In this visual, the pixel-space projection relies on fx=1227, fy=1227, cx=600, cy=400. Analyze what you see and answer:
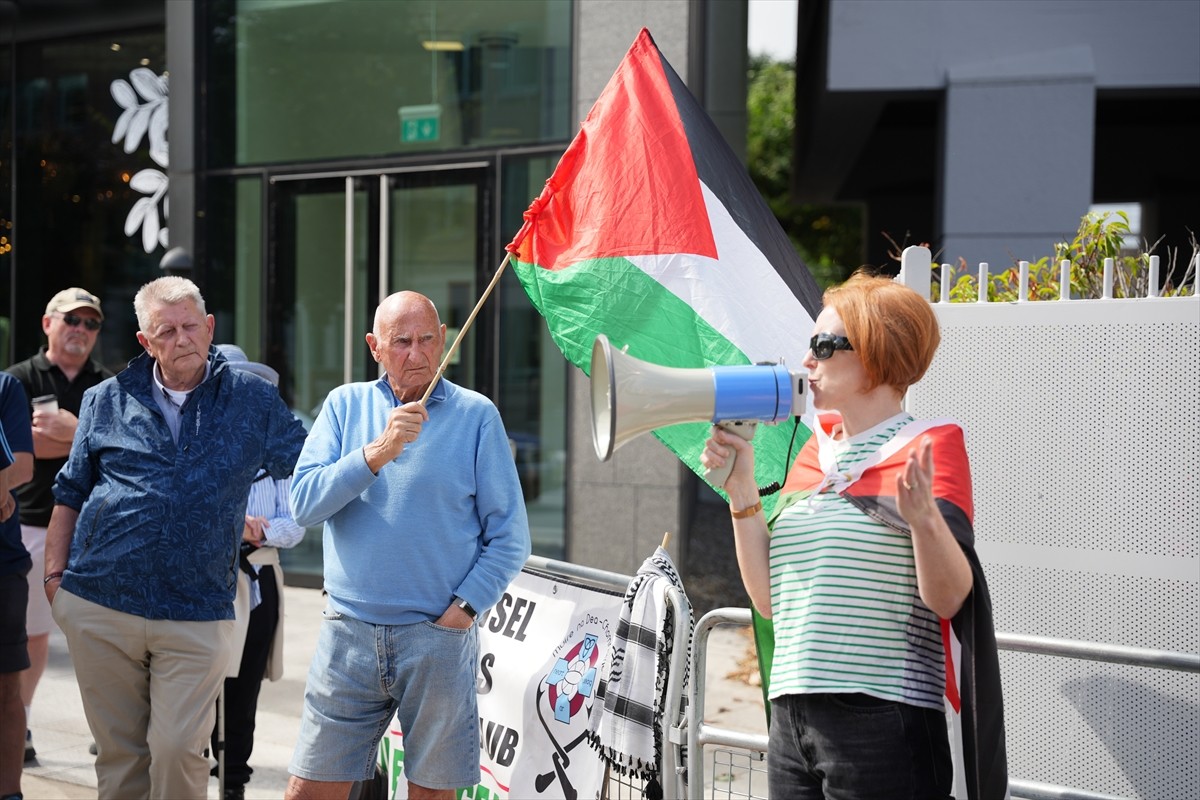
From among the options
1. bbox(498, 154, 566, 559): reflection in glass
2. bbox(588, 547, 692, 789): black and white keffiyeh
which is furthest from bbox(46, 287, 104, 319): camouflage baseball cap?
bbox(498, 154, 566, 559): reflection in glass

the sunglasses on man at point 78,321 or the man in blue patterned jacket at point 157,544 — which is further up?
the sunglasses on man at point 78,321

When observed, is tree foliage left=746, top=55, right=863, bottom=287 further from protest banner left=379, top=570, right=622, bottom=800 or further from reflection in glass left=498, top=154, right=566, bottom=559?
protest banner left=379, top=570, right=622, bottom=800

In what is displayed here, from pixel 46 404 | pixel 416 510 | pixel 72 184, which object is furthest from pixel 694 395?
pixel 72 184

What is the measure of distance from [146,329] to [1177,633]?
11.5ft

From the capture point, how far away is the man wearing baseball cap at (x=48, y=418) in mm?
5352

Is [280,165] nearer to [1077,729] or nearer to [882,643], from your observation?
[1077,729]

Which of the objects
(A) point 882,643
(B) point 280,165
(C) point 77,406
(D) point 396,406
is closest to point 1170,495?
(A) point 882,643

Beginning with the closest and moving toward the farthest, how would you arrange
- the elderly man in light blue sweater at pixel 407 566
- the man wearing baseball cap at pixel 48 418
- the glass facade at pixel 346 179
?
1. the elderly man in light blue sweater at pixel 407 566
2. the man wearing baseball cap at pixel 48 418
3. the glass facade at pixel 346 179

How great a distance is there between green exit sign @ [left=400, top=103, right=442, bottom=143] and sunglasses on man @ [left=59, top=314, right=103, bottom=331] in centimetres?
447

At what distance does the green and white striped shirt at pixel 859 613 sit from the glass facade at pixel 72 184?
9.90m

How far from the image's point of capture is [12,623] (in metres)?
4.57

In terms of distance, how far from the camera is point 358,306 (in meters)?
10.2

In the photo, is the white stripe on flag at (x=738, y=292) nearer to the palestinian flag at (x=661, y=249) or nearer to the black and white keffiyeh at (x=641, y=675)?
the palestinian flag at (x=661, y=249)

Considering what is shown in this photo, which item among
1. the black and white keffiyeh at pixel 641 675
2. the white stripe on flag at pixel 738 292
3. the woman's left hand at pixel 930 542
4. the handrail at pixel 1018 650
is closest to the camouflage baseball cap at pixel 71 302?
the white stripe on flag at pixel 738 292
